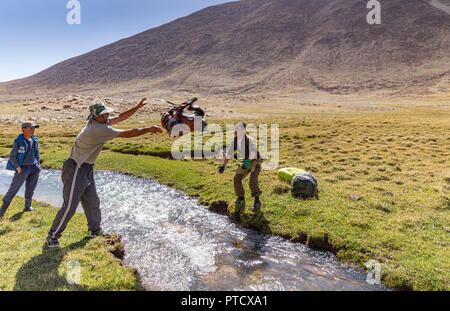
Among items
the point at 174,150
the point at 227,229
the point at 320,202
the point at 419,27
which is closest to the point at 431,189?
the point at 320,202

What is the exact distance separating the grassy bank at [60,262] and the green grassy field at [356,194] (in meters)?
0.22

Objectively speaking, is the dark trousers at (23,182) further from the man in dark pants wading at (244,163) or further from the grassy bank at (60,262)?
the man in dark pants wading at (244,163)

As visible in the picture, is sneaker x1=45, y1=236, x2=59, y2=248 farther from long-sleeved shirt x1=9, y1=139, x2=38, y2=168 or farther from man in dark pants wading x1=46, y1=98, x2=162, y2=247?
long-sleeved shirt x1=9, y1=139, x2=38, y2=168

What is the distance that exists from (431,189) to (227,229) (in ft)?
35.3

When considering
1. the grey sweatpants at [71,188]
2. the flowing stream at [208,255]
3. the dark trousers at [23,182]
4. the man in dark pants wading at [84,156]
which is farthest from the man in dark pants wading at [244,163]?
the dark trousers at [23,182]

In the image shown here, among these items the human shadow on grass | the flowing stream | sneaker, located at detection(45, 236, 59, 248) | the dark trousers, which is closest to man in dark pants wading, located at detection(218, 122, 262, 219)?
the flowing stream

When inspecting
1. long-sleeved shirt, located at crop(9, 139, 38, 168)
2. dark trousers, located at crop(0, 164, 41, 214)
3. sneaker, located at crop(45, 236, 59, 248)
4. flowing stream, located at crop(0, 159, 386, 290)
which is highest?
long-sleeved shirt, located at crop(9, 139, 38, 168)

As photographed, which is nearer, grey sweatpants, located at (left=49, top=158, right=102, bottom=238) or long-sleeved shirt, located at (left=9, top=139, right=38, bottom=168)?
grey sweatpants, located at (left=49, top=158, right=102, bottom=238)

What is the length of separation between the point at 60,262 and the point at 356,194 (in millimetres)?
12646

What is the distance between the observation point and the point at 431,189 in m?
13.7

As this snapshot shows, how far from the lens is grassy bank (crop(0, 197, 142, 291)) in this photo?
652cm

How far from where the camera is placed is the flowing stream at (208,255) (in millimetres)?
7898

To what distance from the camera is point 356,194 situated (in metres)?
13.4
